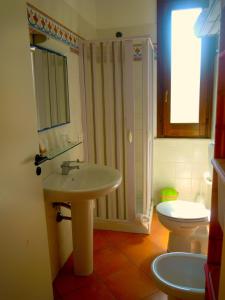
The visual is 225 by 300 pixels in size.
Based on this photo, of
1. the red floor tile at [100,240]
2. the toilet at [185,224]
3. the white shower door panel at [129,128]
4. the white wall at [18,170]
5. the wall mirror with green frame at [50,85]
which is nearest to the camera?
the white wall at [18,170]

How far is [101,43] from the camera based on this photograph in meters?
2.32

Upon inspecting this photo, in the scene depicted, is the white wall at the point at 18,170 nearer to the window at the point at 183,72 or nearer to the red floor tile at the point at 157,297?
the red floor tile at the point at 157,297

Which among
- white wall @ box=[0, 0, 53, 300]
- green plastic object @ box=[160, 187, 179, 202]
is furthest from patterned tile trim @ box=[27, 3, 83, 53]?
Result: green plastic object @ box=[160, 187, 179, 202]

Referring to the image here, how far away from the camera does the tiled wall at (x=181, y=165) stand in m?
2.97

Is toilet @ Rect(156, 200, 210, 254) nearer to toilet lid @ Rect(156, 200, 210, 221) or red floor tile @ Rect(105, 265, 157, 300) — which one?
toilet lid @ Rect(156, 200, 210, 221)

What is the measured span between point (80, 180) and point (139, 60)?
1.24 meters

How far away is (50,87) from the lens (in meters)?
1.92

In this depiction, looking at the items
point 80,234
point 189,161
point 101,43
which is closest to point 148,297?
point 80,234

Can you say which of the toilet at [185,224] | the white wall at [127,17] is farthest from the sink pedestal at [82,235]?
the white wall at [127,17]

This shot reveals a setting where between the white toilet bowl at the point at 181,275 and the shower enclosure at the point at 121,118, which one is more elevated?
the shower enclosure at the point at 121,118

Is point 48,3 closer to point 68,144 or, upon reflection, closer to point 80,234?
point 68,144

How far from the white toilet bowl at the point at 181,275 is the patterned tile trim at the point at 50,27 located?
68.7 inches

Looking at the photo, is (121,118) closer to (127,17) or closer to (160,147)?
(160,147)

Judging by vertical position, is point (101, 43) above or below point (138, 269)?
above
